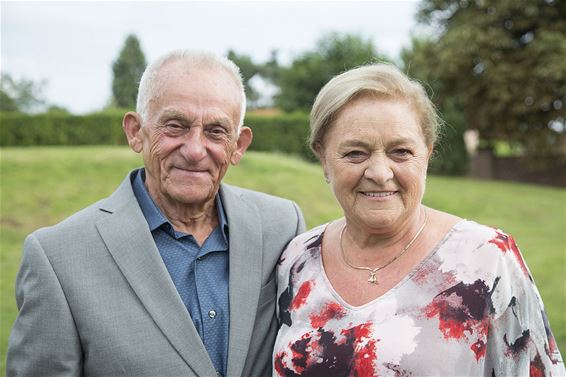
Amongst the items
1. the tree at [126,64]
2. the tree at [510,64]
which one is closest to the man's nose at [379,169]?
the tree at [126,64]

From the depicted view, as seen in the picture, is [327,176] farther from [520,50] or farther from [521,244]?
[520,50]

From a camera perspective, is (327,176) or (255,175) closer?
(327,176)

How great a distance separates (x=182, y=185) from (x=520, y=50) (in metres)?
22.7

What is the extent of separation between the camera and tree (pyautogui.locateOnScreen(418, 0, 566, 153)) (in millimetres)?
21625

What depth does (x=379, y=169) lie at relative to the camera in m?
2.41

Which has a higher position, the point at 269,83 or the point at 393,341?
the point at 393,341

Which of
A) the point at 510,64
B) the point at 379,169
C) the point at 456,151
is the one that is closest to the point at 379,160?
the point at 379,169

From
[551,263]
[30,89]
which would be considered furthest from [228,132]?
[30,89]

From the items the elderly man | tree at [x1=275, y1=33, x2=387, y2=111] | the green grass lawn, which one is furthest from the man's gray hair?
tree at [x1=275, y1=33, x2=387, y2=111]

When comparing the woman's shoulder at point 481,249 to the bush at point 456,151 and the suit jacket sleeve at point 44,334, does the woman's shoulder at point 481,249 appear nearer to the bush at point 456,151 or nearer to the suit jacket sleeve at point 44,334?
the suit jacket sleeve at point 44,334

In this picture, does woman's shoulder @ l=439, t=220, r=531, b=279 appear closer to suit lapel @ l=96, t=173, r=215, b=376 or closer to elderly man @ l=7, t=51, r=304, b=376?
elderly man @ l=7, t=51, r=304, b=376

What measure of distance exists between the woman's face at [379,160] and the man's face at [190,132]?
52 centimetres

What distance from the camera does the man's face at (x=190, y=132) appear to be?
2.64 metres

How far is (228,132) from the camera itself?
273 cm
